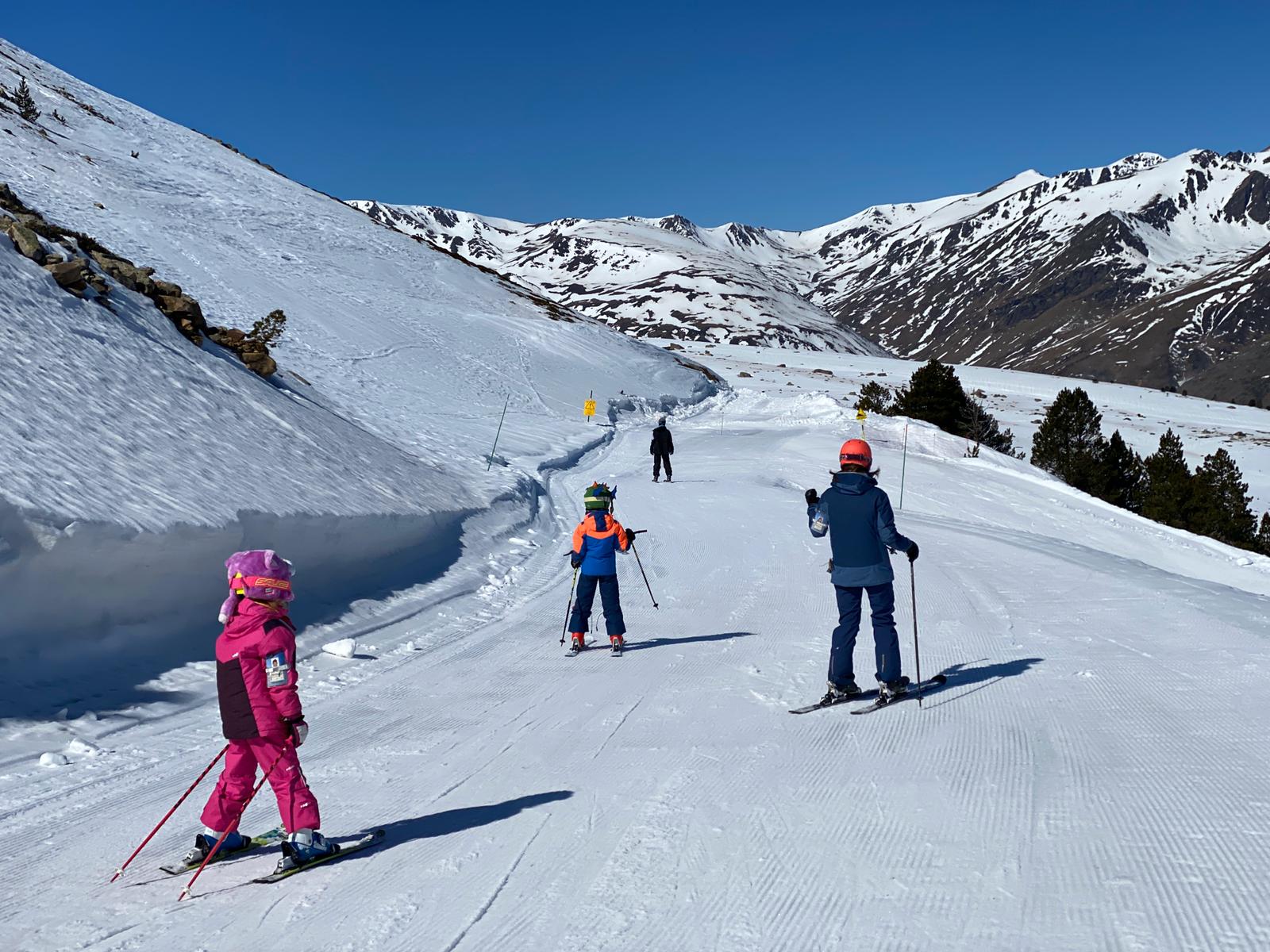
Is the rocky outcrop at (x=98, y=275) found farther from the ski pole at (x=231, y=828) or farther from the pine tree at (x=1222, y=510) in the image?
the pine tree at (x=1222, y=510)

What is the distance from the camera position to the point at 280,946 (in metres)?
3.75

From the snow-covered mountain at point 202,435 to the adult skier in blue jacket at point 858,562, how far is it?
533 cm

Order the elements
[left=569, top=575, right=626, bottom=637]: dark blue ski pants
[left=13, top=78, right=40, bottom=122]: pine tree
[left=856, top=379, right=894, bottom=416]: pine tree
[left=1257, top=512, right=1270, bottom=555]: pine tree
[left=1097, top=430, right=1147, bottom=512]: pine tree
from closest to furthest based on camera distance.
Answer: [left=569, top=575, right=626, bottom=637]: dark blue ski pants, [left=1257, top=512, right=1270, bottom=555]: pine tree, [left=1097, top=430, right=1147, bottom=512]: pine tree, [left=856, top=379, right=894, bottom=416]: pine tree, [left=13, top=78, right=40, bottom=122]: pine tree

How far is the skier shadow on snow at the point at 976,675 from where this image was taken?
7.51 metres

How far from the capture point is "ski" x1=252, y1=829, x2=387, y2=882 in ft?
14.4

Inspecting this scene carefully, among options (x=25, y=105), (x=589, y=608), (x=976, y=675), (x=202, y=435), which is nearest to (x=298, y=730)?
(x=589, y=608)

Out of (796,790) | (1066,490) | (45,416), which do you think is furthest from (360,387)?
(796,790)

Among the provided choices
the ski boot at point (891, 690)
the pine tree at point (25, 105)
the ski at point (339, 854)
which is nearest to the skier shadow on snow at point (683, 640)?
the ski boot at point (891, 690)

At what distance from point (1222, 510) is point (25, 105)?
2078 inches

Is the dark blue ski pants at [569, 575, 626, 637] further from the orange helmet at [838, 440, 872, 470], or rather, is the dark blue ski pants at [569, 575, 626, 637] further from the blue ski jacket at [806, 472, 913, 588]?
the orange helmet at [838, 440, 872, 470]

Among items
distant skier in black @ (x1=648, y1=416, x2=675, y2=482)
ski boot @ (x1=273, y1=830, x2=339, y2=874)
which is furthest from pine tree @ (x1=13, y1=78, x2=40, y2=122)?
ski boot @ (x1=273, y1=830, x2=339, y2=874)

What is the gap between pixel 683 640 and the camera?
9.72m

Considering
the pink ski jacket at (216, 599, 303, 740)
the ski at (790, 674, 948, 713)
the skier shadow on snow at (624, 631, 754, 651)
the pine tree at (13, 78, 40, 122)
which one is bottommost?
the skier shadow on snow at (624, 631, 754, 651)

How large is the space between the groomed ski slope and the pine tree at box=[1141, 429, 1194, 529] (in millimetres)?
23382
